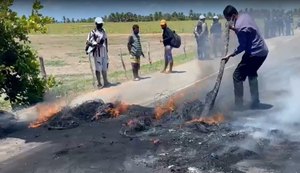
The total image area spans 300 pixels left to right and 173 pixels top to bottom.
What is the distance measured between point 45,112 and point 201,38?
11946 millimetres

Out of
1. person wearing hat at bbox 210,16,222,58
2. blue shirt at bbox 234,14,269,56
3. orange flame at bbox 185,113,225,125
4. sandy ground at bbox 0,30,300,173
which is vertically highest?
blue shirt at bbox 234,14,269,56

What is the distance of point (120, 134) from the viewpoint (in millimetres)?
8859

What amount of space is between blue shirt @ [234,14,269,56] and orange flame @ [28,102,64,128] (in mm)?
4095

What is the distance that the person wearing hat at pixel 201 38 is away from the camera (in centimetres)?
2170

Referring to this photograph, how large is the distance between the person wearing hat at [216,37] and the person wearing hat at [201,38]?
951 mm

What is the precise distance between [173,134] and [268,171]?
222 centimetres

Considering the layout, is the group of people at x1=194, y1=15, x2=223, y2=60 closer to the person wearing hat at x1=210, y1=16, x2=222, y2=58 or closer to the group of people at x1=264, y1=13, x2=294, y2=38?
the person wearing hat at x1=210, y1=16, x2=222, y2=58

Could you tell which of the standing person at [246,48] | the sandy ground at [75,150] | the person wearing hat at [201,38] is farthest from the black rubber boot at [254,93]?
the person wearing hat at [201,38]

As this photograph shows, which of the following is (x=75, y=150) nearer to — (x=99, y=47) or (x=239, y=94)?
(x=239, y=94)

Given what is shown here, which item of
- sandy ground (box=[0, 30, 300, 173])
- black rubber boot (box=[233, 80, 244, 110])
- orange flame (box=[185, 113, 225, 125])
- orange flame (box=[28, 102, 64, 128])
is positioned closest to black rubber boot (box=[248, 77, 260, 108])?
black rubber boot (box=[233, 80, 244, 110])

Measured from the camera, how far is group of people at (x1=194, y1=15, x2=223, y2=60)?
71.5ft

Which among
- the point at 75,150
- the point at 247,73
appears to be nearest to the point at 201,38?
the point at 247,73

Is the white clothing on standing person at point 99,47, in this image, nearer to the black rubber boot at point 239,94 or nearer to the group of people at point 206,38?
the black rubber boot at point 239,94

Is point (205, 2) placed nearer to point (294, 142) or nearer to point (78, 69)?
point (294, 142)
